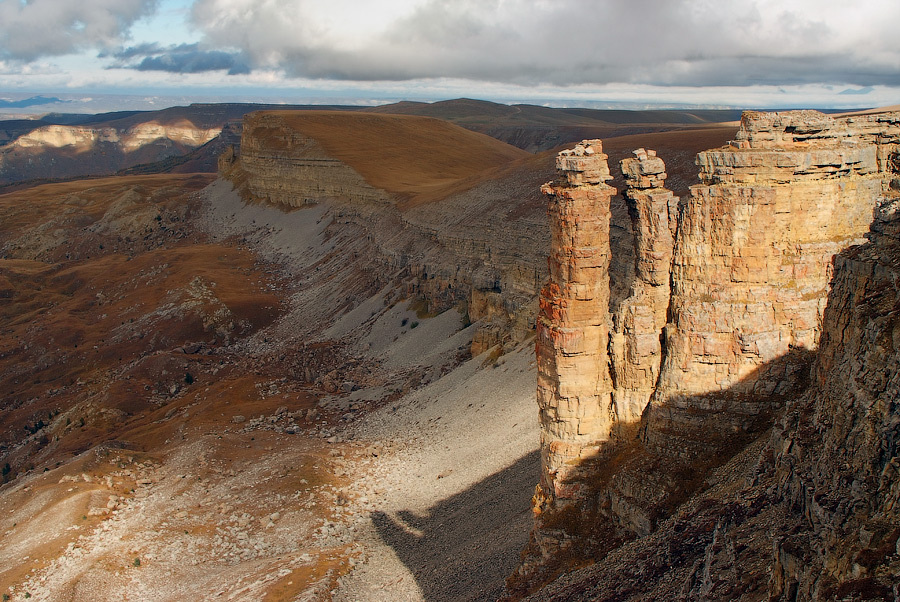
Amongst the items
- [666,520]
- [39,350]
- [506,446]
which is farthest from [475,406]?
[39,350]

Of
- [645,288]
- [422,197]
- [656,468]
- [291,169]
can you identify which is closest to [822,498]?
[656,468]

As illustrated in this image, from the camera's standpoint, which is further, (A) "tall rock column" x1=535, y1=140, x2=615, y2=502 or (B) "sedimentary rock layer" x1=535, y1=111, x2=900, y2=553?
(A) "tall rock column" x1=535, y1=140, x2=615, y2=502

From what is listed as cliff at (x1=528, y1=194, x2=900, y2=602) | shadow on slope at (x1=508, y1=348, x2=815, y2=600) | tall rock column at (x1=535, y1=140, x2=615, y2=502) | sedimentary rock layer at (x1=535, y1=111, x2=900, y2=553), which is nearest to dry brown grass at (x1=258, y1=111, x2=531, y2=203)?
tall rock column at (x1=535, y1=140, x2=615, y2=502)

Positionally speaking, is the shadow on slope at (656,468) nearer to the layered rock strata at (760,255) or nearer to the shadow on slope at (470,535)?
the layered rock strata at (760,255)

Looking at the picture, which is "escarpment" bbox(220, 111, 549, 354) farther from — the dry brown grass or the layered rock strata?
the layered rock strata

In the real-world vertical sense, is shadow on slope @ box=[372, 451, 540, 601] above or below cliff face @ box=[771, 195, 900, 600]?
below

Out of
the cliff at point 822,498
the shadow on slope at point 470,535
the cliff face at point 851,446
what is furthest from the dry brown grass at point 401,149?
the cliff face at point 851,446

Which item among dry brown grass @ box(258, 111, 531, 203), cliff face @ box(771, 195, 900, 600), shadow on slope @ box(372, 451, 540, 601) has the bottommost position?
shadow on slope @ box(372, 451, 540, 601)

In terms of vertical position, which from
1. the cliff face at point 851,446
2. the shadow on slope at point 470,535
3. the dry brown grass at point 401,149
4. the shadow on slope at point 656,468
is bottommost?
the shadow on slope at point 470,535
